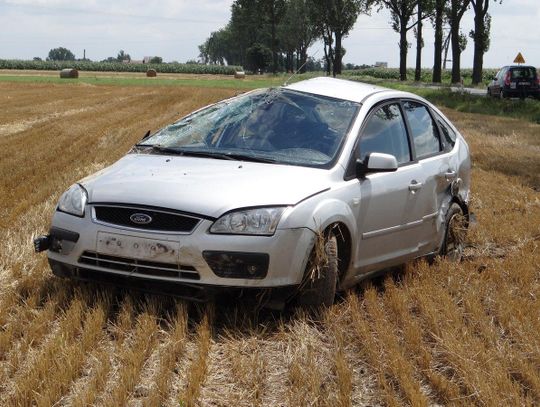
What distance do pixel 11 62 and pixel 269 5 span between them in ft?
101

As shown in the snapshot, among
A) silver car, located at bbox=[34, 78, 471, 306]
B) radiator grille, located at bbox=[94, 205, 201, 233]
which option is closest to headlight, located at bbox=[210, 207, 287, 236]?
silver car, located at bbox=[34, 78, 471, 306]

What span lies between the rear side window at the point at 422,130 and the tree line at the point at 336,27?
109ft

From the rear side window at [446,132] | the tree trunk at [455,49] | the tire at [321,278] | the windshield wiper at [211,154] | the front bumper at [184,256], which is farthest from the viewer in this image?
the tree trunk at [455,49]

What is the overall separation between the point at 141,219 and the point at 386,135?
214 centimetres

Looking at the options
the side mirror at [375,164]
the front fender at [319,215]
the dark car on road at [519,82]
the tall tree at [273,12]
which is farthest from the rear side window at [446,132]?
the tall tree at [273,12]

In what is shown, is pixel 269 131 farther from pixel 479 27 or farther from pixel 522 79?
pixel 479 27

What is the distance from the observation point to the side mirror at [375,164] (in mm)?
5426

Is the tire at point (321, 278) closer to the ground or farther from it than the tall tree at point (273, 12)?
closer to the ground

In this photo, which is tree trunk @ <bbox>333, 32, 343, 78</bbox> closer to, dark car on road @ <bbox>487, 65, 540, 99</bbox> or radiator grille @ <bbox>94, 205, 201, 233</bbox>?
dark car on road @ <bbox>487, 65, 540, 99</bbox>

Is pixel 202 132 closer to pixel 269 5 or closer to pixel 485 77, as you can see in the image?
pixel 485 77

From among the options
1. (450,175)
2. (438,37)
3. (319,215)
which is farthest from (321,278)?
(438,37)

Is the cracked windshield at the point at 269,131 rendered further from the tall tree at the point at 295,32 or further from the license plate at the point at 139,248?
the tall tree at the point at 295,32

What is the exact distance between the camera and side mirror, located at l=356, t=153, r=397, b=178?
5426 mm

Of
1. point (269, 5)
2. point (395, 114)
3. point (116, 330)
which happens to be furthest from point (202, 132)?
point (269, 5)
